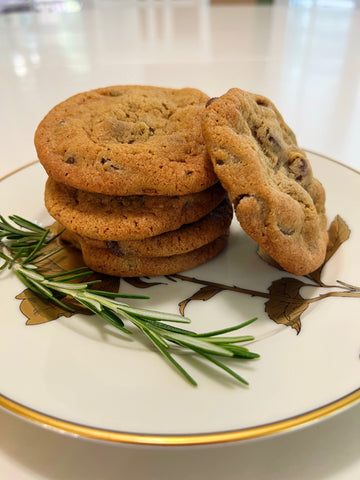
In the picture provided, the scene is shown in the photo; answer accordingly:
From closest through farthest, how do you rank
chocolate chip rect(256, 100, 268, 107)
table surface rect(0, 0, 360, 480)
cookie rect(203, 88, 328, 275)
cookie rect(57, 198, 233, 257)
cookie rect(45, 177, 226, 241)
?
table surface rect(0, 0, 360, 480), cookie rect(203, 88, 328, 275), cookie rect(45, 177, 226, 241), cookie rect(57, 198, 233, 257), chocolate chip rect(256, 100, 268, 107)

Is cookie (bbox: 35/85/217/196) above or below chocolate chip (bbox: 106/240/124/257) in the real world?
above

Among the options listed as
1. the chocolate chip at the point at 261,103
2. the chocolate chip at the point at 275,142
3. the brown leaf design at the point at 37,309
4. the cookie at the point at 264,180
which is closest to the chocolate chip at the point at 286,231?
the cookie at the point at 264,180

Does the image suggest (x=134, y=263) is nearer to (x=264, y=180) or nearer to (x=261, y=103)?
(x=264, y=180)

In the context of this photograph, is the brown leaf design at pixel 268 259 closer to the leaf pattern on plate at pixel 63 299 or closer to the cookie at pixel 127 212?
the cookie at pixel 127 212

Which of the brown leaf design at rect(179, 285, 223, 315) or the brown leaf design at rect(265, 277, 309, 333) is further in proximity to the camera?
the brown leaf design at rect(179, 285, 223, 315)

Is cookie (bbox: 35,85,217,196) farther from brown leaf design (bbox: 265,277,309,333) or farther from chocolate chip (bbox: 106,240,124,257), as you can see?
brown leaf design (bbox: 265,277,309,333)

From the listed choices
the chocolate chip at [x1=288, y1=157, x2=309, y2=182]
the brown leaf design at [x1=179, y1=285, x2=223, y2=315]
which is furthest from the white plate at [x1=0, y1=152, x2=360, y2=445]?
the chocolate chip at [x1=288, y1=157, x2=309, y2=182]

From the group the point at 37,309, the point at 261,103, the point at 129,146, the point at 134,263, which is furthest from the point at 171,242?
the point at 261,103
